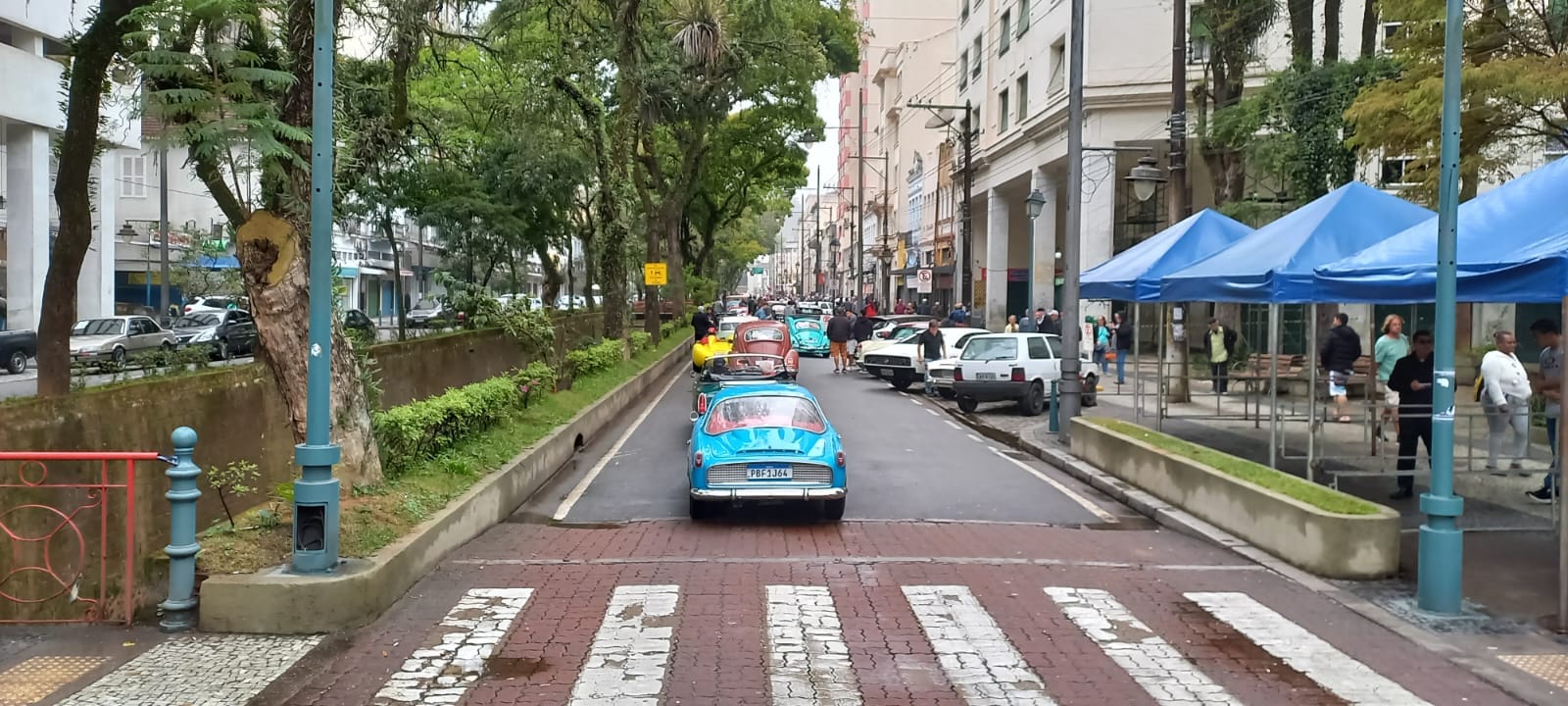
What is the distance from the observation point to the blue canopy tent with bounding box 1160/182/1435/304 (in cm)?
1169

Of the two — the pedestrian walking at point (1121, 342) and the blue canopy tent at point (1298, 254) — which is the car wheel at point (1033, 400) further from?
the blue canopy tent at point (1298, 254)

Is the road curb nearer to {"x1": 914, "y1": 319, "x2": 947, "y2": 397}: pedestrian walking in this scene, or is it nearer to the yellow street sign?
{"x1": 914, "y1": 319, "x2": 947, "y2": 397}: pedestrian walking

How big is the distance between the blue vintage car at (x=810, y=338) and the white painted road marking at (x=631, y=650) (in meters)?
30.4

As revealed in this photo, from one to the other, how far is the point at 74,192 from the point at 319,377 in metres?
5.59

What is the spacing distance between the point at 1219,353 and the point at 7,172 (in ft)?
96.9

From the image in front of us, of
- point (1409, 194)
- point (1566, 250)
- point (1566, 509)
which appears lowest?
point (1566, 509)

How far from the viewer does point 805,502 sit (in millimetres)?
11742

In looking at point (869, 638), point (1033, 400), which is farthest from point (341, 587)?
point (1033, 400)

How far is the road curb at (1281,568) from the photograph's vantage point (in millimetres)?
6340

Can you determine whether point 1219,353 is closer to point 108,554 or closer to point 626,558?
point 626,558

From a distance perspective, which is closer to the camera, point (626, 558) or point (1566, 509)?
point (1566, 509)

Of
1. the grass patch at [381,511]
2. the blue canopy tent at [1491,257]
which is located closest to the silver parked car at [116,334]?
the grass patch at [381,511]

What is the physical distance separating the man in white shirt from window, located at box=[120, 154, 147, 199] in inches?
1991

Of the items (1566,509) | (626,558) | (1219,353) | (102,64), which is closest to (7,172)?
(102,64)
